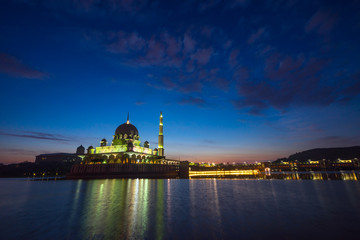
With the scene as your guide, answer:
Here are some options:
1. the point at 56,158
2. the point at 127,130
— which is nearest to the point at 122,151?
the point at 127,130

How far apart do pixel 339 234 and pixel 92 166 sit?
93017mm

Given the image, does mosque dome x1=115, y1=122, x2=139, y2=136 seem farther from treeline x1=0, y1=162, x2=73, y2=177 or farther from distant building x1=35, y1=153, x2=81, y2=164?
distant building x1=35, y1=153, x2=81, y2=164

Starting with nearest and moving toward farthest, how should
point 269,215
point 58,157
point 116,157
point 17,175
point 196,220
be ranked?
point 196,220, point 269,215, point 116,157, point 17,175, point 58,157

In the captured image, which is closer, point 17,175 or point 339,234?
point 339,234

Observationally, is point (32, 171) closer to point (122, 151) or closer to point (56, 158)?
point (56, 158)

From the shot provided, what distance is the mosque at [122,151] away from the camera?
9206 cm

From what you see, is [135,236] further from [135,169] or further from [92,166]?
[92,166]

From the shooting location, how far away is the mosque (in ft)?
302

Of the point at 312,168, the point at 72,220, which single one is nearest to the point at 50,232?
the point at 72,220

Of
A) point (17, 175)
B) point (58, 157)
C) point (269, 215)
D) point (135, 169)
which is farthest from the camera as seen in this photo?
point (58, 157)

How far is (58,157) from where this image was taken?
592 feet

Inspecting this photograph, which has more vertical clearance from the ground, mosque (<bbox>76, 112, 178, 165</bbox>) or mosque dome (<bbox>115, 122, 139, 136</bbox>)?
mosque dome (<bbox>115, 122, 139, 136</bbox>)

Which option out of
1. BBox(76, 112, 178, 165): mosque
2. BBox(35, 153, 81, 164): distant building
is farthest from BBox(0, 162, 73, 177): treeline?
BBox(76, 112, 178, 165): mosque

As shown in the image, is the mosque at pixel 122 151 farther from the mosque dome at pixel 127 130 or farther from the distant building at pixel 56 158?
the distant building at pixel 56 158
